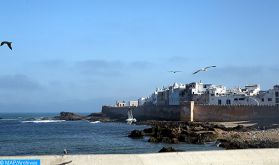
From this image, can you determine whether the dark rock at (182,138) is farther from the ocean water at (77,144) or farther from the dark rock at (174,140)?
the ocean water at (77,144)

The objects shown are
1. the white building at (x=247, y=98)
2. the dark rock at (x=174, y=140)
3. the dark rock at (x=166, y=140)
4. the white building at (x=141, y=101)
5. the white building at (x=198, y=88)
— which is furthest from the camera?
the white building at (x=141, y=101)

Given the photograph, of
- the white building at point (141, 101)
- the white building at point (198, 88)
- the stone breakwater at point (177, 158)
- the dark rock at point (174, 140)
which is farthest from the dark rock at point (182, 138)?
the white building at point (141, 101)

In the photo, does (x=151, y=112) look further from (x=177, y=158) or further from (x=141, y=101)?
(x=177, y=158)

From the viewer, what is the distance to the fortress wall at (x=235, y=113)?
5335 cm

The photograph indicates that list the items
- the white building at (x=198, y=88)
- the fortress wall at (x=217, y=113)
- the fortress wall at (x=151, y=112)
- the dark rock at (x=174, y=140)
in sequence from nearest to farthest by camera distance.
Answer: the dark rock at (x=174, y=140) < the fortress wall at (x=217, y=113) < the fortress wall at (x=151, y=112) < the white building at (x=198, y=88)

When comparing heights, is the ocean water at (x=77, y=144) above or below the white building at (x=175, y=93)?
below

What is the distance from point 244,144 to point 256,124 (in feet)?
75.9

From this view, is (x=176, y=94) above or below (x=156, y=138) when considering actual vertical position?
above

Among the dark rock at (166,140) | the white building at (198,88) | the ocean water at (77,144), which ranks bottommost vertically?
the ocean water at (77,144)

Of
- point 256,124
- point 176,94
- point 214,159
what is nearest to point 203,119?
point 256,124

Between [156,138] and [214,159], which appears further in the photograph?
[156,138]

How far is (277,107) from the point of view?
52.6m

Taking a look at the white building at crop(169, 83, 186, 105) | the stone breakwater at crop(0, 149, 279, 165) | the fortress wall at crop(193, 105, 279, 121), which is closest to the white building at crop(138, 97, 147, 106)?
the white building at crop(169, 83, 186, 105)

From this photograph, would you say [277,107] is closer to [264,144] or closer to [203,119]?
[203,119]
